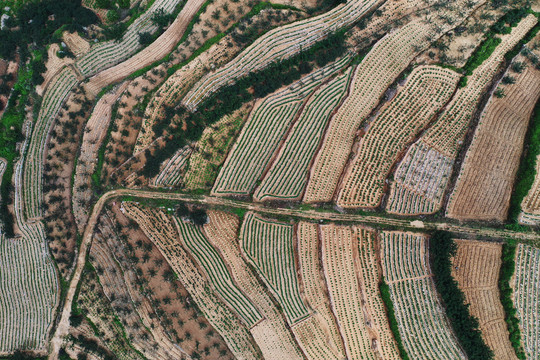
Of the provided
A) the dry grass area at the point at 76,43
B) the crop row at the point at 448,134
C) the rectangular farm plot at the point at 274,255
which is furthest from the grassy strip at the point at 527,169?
the dry grass area at the point at 76,43

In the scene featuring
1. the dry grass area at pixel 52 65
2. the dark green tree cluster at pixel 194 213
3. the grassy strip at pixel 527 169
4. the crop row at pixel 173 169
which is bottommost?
the dark green tree cluster at pixel 194 213

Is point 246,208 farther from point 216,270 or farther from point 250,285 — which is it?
point 250,285

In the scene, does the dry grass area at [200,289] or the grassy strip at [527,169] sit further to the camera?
the dry grass area at [200,289]

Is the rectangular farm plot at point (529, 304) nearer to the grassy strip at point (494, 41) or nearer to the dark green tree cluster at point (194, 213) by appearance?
the grassy strip at point (494, 41)

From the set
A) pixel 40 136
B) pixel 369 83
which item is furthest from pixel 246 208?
pixel 40 136

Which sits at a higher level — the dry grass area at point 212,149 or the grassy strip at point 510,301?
the dry grass area at point 212,149

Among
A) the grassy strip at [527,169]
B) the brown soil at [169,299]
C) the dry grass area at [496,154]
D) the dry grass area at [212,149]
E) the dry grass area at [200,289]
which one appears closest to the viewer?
the grassy strip at [527,169]

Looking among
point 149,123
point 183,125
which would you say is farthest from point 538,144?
point 149,123

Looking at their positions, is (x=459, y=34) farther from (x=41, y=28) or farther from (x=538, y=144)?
(x=41, y=28)
